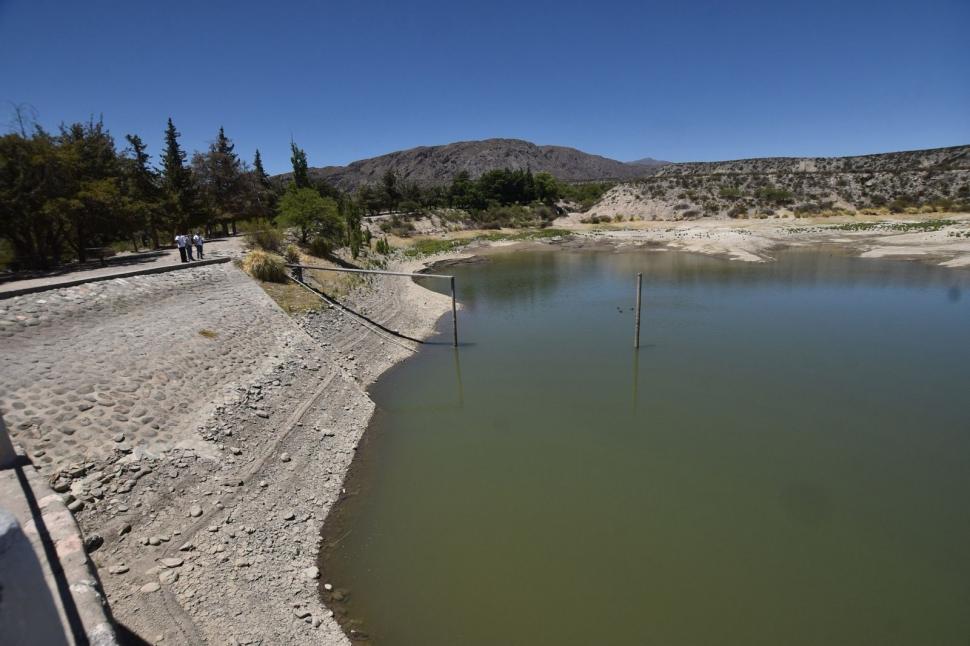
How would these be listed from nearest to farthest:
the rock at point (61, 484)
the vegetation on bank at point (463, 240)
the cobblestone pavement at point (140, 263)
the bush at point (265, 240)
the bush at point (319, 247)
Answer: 1. the rock at point (61, 484)
2. the cobblestone pavement at point (140, 263)
3. the bush at point (265, 240)
4. the bush at point (319, 247)
5. the vegetation on bank at point (463, 240)

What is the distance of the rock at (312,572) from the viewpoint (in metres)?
7.41

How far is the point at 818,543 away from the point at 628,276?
2914cm

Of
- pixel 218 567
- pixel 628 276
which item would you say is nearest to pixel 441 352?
pixel 218 567

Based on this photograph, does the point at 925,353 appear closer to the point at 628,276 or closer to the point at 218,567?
the point at 628,276

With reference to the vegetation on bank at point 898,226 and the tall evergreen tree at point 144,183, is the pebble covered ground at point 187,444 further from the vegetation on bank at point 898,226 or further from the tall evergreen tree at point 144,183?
the vegetation on bank at point 898,226

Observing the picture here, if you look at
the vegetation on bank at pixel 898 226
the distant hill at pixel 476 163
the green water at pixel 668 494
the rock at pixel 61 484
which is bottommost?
the green water at pixel 668 494

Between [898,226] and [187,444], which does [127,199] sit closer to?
[187,444]

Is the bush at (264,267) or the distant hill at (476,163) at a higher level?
the distant hill at (476,163)

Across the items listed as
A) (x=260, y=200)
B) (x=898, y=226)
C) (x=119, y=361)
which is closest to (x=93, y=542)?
(x=119, y=361)

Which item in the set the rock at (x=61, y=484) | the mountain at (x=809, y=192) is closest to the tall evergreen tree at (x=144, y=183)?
the rock at (x=61, y=484)

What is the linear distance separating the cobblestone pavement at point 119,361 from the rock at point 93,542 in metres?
1.67

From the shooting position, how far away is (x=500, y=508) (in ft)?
31.5

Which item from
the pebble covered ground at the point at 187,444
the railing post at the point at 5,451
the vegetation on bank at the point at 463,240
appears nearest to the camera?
the railing post at the point at 5,451

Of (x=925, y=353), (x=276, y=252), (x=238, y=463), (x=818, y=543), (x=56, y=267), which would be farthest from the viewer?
(x=276, y=252)
